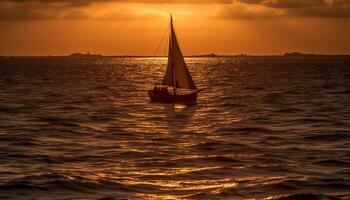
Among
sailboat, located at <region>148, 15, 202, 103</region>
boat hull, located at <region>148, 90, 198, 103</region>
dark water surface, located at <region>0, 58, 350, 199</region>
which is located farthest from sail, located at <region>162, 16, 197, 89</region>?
dark water surface, located at <region>0, 58, 350, 199</region>

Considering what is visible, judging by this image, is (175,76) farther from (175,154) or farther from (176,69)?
(175,154)

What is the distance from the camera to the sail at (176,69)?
7831cm

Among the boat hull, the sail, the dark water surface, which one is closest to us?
the dark water surface

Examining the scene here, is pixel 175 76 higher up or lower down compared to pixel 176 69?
lower down

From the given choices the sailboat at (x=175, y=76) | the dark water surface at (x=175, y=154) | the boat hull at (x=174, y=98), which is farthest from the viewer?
the sailboat at (x=175, y=76)

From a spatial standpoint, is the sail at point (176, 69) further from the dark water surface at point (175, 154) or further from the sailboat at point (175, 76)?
the dark water surface at point (175, 154)

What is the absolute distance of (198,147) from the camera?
40.0 meters

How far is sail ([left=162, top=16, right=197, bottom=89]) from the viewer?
7831 cm

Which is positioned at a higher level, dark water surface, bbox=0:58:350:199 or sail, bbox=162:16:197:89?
sail, bbox=162:16:197:89

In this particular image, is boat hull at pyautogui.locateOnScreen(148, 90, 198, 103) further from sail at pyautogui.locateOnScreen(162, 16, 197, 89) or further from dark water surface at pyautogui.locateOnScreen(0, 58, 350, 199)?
dark water surface at pyautogui.locateOnScreen(0, 58, 350, 199)

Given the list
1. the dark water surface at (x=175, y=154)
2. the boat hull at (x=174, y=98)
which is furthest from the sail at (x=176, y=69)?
the dark water surface at (x=175, y=154)

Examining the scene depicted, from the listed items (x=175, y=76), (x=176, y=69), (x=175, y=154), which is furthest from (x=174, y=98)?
(x=175, y=154)

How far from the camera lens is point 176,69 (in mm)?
78812

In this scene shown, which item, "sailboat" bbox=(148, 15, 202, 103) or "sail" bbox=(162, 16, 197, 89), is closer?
"sailboat" bbox=(148, 15, 202, 103)
